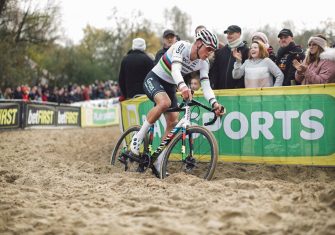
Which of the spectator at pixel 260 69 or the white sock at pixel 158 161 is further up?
the spectator at pixel 260 69

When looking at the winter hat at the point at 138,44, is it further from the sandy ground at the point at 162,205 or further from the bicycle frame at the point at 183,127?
the sandy ground at the point at 162,205

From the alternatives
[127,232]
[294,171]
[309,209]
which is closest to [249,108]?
[294,171]

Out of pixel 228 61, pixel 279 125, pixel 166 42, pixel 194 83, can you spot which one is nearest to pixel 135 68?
pixel 166 42

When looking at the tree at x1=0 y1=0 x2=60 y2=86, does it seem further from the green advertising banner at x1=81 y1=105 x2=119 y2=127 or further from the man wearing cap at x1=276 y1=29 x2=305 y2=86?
the man wearing cap at x1=276 y1=29 x2=305 y2=86

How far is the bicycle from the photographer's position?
5.45m

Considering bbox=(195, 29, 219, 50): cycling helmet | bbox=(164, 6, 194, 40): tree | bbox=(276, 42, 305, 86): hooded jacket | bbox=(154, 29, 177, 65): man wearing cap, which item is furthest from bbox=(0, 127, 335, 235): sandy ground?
bbox=(164, 6, 194, 40): tree

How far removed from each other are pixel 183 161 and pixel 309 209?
2.32 metres

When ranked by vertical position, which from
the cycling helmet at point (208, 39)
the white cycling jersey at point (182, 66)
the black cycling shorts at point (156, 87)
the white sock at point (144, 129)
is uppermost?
the cycling helmet at point (208, 39)

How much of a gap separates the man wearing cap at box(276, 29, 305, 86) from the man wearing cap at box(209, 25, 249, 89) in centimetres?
57

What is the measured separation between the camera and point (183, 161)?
568 cm

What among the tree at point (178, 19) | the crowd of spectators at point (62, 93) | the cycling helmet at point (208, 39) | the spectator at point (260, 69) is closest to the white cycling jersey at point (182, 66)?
the cycling helmet at point (208, 39)

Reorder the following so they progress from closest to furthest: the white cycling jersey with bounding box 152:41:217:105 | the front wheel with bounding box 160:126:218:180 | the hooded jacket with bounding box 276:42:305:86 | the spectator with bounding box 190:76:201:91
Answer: the front wheel with bounding box 160:126:218:180 → the white cycling jersey with bounding box 152:41:217:105 → the hooded jacket with bounding box 276:42:305:86 → the spectator with bounding box 190:76:201:91

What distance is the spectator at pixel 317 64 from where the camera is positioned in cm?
629

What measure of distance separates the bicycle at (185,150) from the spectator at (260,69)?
1.56 metres
